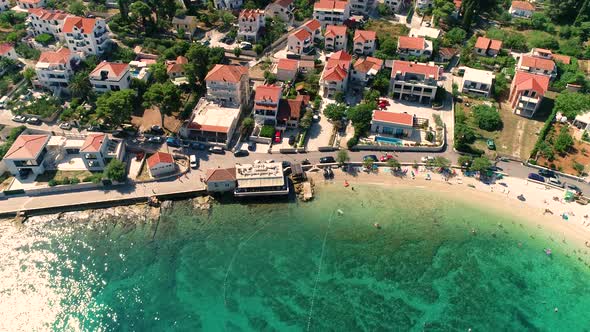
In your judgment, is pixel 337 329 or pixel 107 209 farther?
pixel 107 209

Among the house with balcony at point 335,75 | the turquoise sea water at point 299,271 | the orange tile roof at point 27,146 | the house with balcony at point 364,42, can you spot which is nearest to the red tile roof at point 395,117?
the house with balcony at point 335,75

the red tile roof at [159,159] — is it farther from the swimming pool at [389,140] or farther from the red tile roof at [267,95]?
the swimming pool at [389,140]

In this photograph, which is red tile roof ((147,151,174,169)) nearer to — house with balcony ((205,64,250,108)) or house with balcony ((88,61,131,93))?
house with balcony ((205,64,250,108))

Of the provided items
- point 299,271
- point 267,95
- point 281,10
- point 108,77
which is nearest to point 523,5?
point 281,10

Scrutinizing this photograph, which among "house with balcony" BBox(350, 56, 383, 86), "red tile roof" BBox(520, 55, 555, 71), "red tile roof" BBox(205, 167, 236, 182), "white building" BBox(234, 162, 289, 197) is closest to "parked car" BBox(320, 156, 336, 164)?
"white building" BBox(234, 162, 289, 197)

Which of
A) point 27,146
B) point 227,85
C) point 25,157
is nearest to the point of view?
point 25,157

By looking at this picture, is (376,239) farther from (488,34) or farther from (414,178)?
(488,34)

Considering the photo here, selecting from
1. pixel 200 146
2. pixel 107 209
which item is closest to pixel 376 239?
pixel 200 146

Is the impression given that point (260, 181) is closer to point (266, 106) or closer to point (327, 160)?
point (327, 160)
